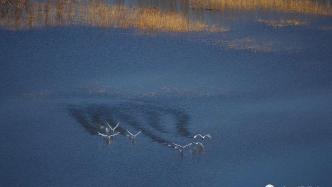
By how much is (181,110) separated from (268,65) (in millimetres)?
354

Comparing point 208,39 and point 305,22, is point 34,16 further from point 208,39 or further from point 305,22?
point 305,22

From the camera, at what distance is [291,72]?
73.9 inches

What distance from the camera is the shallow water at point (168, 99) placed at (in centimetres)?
165

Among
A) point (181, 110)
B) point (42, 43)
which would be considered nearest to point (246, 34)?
point (181, 110)

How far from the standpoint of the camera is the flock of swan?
5.53 feet

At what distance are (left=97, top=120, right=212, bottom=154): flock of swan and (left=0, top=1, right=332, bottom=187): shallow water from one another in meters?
0.01

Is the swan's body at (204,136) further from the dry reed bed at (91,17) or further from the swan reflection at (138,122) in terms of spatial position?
the dry reed bed at (91,17)

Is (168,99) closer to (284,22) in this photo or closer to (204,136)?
(204,136)

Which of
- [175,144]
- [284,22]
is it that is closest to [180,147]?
[175,144]

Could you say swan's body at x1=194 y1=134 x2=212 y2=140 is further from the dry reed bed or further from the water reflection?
→ the water reflection

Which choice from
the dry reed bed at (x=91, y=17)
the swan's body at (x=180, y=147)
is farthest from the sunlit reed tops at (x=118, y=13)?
the swan's body at (x=180, y=147)

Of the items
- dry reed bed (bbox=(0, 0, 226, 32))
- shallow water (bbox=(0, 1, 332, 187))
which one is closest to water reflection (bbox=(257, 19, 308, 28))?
shallow water (bbox=(0, 1, 332, 187))

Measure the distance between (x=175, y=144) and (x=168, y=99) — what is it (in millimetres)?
152

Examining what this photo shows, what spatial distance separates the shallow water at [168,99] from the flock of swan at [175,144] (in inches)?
0.6
